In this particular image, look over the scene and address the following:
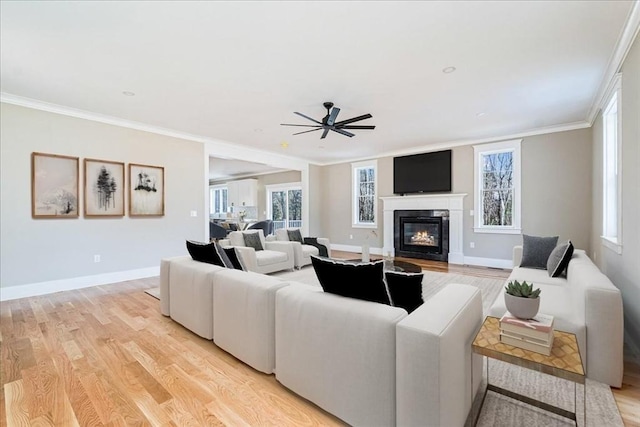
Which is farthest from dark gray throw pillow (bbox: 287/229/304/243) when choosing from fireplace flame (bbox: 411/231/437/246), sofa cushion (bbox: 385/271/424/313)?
sofa cushion (bbox: 385/271/424/313)

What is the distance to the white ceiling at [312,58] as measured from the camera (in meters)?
2.21

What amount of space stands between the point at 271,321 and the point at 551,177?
229 inches

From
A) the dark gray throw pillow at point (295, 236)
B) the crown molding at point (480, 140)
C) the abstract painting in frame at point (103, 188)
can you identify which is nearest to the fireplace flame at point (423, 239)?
the crown molding at point (480, 140)

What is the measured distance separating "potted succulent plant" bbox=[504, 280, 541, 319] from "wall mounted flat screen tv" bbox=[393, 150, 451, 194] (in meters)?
5.29

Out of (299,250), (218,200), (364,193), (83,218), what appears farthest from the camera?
(218,200)

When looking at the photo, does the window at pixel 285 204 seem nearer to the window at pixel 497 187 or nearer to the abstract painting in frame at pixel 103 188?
the window at pixel 497 187

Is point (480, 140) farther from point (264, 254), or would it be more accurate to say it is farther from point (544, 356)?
point (544, 356)

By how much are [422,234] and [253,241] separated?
402 centimetres

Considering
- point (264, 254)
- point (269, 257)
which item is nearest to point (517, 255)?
point (269, 257)

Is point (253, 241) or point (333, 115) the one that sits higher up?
point (333, 115)

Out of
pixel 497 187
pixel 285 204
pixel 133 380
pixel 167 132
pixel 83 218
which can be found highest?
pixel 167 132

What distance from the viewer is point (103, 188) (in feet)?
15.0

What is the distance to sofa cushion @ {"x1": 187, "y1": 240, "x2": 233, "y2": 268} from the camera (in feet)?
8.92

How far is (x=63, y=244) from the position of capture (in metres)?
4.19
